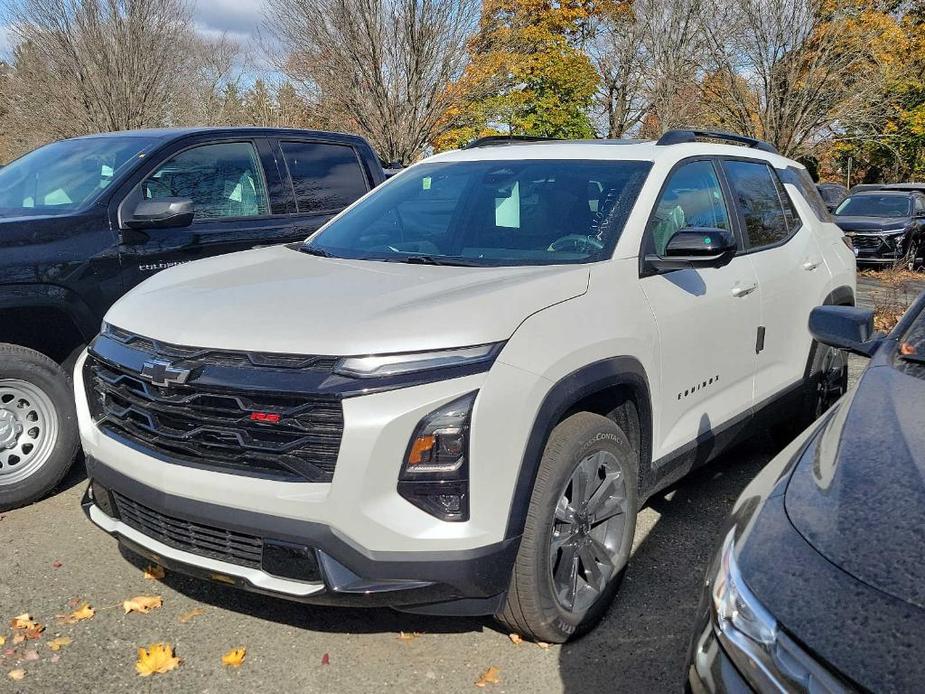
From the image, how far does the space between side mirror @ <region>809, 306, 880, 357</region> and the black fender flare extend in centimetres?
67

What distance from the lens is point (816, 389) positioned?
490 centimetres

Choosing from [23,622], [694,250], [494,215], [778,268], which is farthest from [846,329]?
[23,622]

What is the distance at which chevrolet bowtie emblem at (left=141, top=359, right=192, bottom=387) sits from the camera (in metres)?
2.64

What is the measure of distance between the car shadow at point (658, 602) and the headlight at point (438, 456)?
76cm

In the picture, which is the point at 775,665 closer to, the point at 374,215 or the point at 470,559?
the point at 470,559

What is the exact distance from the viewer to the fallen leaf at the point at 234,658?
9.48 ft

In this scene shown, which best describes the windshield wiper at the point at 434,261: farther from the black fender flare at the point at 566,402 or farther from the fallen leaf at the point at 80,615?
the fallen leaf at the point at 80,615

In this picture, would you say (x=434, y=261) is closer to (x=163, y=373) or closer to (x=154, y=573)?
(x=163, y=373)

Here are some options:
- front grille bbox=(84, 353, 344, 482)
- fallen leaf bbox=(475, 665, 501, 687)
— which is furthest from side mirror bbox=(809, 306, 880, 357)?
front grille bbox=(84, 353, 344, 482)

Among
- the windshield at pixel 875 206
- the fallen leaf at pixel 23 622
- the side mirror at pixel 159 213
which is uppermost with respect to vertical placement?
the side mirror at pixel 159 213

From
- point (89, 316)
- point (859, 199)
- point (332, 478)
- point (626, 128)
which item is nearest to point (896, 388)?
point (332, 478)

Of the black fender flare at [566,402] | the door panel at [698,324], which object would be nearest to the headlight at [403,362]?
the black fender flare at [566,402]

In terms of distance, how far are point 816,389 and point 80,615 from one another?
408 cm

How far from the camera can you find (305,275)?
3.27 meters
